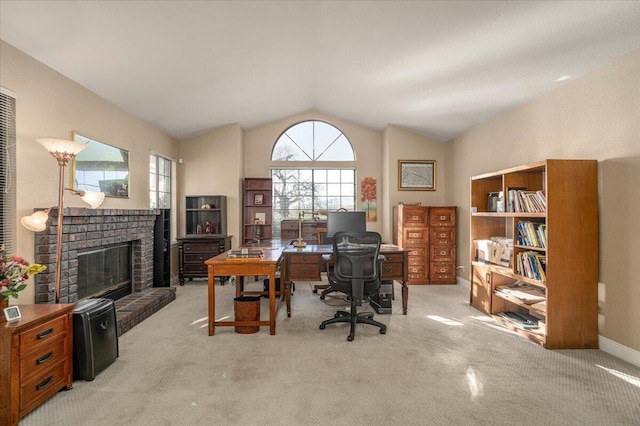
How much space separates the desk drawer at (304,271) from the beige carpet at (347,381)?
56 centimetres

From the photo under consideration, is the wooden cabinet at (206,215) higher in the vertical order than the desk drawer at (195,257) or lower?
higher

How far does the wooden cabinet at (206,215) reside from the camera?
6371 mm

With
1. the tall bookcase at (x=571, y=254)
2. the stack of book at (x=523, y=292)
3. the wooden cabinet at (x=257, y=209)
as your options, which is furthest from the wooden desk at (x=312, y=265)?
the wooden cabinet at (x=257, y=209)

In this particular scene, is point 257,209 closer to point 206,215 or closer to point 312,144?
point 206,215

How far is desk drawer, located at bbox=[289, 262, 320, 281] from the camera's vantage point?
4020 millimetres

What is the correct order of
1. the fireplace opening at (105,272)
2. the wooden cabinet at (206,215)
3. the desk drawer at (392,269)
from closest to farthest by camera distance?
the fireplace opening at (105,272)
the desk drawer at (392,269)
the wooden cabinet at (206,215)

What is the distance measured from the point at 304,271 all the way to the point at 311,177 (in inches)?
135

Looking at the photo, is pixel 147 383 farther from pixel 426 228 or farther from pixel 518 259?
pixel 426 228

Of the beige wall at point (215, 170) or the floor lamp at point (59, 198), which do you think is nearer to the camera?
the floor lamp at point (59, 198)

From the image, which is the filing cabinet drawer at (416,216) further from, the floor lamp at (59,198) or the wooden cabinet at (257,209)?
the floor lamp at (59,198)

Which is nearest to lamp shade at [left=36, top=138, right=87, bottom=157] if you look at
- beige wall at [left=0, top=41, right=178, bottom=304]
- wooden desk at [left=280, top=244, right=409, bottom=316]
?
beige wall at [left=0, top=41, right=178, bottom=304]

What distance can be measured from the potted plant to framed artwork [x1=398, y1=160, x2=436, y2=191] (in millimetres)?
5658

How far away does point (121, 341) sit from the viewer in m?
3.30

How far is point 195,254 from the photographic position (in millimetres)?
5984
